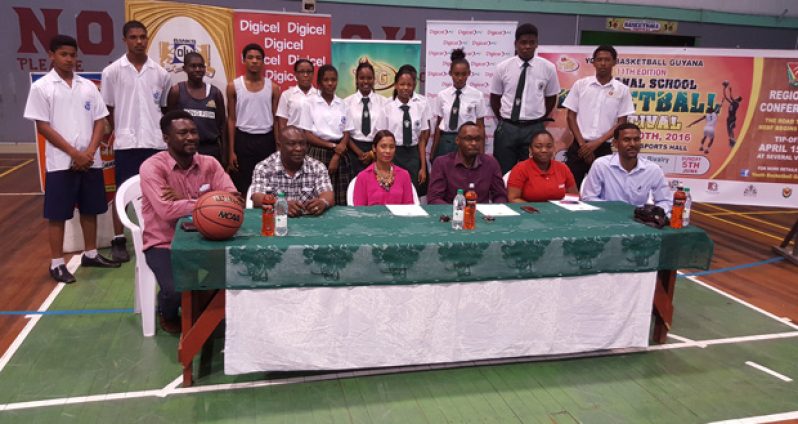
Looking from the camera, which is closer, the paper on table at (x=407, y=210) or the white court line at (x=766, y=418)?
the white court line at (x=766, y=418)

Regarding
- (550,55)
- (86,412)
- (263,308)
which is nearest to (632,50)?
(550,55)

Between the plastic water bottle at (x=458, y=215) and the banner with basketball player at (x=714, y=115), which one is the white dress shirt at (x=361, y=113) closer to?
the plastic water bottle at (x=458, y=215)

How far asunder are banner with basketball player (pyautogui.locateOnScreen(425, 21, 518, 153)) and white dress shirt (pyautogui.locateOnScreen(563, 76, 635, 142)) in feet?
5.70

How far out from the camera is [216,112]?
516cm

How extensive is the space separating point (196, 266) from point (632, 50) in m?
5.91

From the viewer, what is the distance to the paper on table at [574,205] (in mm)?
4172

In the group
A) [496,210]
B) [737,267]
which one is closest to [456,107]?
[496,210]

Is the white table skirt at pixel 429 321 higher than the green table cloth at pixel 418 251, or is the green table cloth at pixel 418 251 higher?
the green table cloth at pixel 418 251

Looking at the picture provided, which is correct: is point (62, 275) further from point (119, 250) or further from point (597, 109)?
point (597, 109)

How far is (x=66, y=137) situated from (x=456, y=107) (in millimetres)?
3421

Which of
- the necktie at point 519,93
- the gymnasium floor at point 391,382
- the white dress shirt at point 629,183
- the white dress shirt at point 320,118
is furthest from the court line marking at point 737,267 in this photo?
the white dress shirt at point 320,118

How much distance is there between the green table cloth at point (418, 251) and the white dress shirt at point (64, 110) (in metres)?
1.99

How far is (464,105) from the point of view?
5.81m

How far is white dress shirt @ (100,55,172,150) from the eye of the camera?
5.04m
